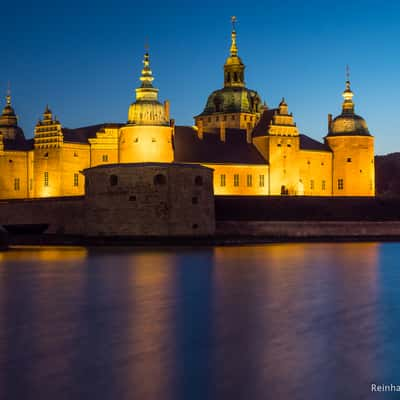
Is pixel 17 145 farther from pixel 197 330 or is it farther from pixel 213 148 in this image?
pixel 197 330

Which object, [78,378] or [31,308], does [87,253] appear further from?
[78,378]

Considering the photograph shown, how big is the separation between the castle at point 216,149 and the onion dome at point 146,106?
0.18 feet

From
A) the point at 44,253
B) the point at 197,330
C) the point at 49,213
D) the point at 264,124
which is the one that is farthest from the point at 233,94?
the point at 197,330

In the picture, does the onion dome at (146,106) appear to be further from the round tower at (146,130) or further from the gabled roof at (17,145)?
the gabled roof at (17,145)

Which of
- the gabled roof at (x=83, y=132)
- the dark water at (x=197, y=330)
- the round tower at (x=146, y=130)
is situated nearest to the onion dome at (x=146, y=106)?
the round tower at (x=146, y=130)

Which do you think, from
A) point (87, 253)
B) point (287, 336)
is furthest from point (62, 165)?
point (287, 336)

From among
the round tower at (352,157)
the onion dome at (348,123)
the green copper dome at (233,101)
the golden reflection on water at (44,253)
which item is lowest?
the golden reflection on water at (44,253)

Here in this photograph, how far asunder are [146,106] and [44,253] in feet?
51.3

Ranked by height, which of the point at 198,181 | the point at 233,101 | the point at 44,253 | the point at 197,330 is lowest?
the point at 197,330

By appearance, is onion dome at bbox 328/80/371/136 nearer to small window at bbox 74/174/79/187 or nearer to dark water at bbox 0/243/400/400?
small window at bbox 74/174/79/187

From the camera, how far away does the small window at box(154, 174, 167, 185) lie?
38.3 meters

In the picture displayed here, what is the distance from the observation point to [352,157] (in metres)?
57.2

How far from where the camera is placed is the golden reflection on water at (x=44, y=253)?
31625 mm

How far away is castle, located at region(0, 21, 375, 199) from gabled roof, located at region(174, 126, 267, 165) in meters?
0.06
